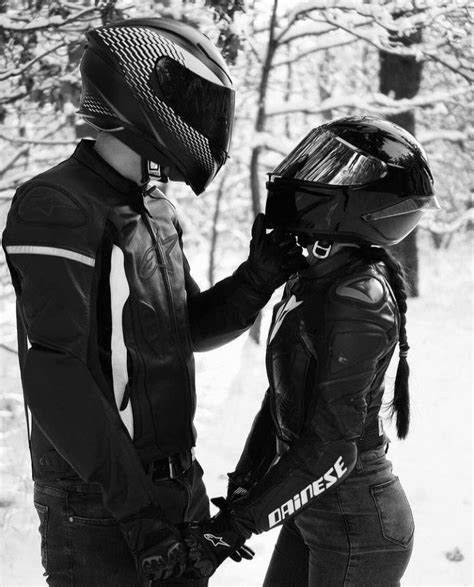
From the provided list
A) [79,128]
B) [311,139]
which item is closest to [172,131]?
[311,139]

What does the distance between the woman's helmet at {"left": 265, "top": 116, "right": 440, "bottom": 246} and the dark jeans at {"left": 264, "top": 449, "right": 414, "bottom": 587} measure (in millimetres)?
564

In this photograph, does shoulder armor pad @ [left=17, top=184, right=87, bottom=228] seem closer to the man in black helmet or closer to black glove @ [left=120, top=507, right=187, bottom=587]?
the man in black helmet

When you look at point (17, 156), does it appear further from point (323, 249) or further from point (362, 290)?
point (362, 290)

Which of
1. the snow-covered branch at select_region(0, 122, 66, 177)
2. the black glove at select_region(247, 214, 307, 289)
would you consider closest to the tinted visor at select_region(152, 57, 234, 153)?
the black glove at select_region(247, 214, 307, 289)

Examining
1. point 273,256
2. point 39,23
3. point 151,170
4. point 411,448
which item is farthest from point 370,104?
point 151,170

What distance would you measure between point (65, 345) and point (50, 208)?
295 millimetres

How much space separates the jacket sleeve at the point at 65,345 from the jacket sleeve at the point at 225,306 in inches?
19.4

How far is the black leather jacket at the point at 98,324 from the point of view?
5.33 feet

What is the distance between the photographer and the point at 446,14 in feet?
21.5

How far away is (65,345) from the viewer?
1.62 meters

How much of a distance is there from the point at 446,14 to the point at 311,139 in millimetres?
5244

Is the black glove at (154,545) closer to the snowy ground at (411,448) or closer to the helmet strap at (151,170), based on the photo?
the helmet strap at (151,170)

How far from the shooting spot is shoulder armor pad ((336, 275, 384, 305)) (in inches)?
69.1

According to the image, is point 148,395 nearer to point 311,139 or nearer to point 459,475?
point 311,139
